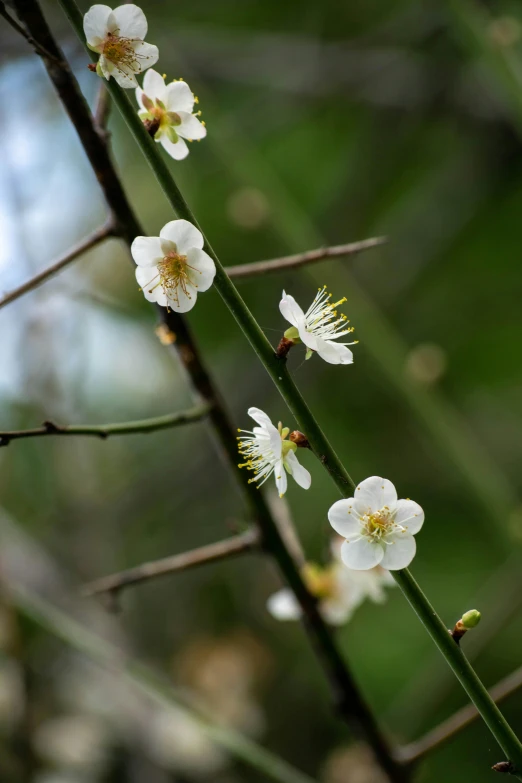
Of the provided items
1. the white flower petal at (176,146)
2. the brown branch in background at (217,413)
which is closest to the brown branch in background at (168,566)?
the brown branch in background at (217,413)

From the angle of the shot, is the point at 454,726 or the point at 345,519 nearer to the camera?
the point at 345,519

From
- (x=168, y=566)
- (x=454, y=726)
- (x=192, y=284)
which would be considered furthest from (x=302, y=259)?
(x=454, y=726)

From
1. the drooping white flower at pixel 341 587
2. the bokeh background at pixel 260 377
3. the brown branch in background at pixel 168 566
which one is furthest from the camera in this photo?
the bokeh background at pixel 260 377

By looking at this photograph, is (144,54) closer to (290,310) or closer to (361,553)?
(290,310)

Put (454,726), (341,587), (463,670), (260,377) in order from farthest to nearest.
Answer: (260,377) → (341,587) → (454,726) → (463,670)

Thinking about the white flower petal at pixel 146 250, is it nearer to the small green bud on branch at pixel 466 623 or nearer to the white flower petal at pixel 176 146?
the white flower petal at pixel 176 146
